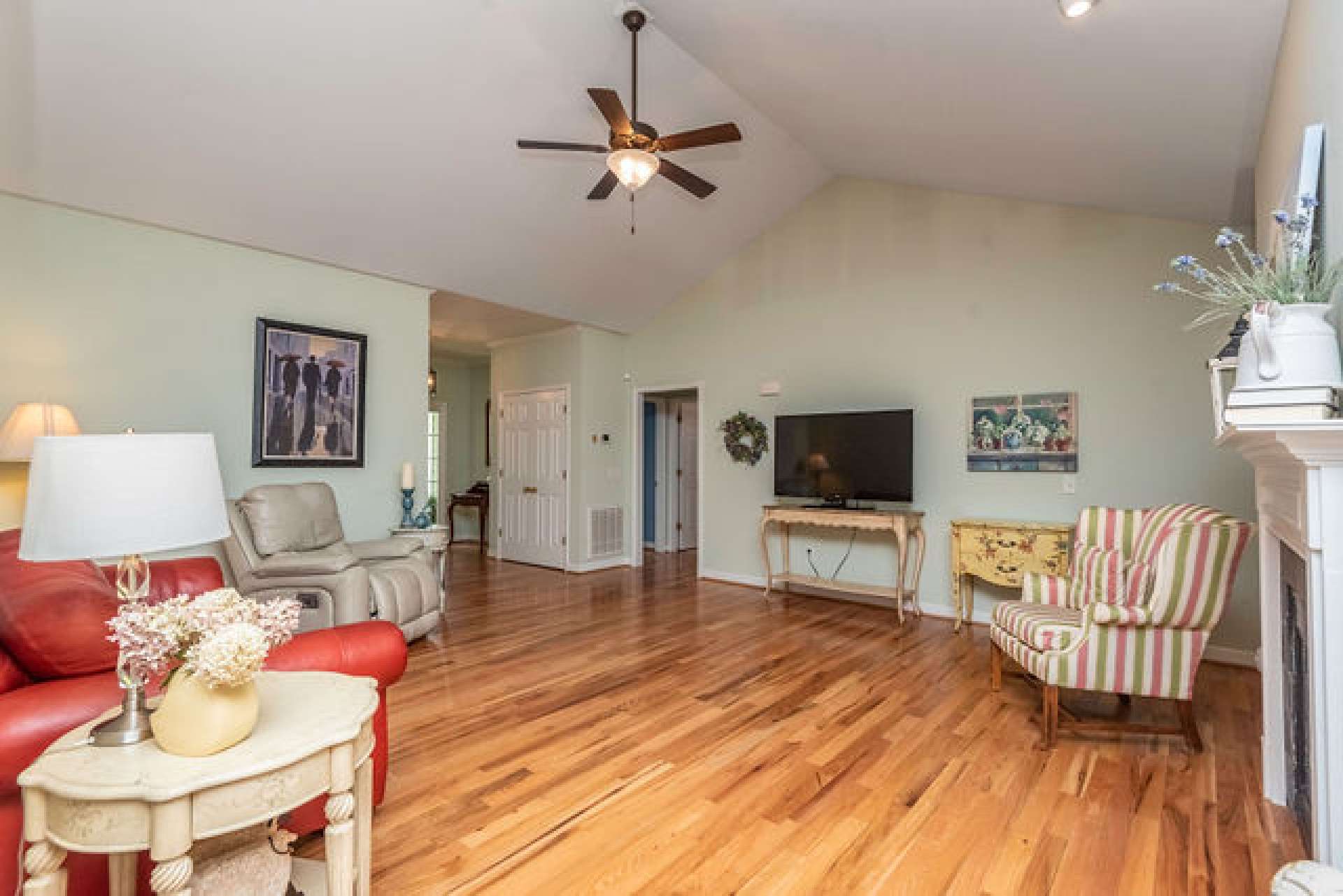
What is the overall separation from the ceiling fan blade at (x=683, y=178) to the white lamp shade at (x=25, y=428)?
341cm

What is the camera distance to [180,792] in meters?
1.14

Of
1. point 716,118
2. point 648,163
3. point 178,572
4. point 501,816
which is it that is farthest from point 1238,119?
point 178,572

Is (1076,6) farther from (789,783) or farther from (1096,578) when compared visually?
(789,783)

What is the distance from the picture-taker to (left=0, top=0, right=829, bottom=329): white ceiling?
296cm

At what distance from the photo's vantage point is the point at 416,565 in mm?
4258

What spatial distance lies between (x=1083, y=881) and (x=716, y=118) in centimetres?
451

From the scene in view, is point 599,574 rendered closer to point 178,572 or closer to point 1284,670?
point 178,572

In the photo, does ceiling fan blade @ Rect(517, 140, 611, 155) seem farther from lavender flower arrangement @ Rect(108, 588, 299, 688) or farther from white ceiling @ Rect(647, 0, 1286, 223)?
lavender flower arrangement @ Rect(108, 588, 299, 688)

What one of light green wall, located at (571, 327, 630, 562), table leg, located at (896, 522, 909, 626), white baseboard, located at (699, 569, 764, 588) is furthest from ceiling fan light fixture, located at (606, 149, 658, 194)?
white baseboard, located at (699, 569, 764, 588)

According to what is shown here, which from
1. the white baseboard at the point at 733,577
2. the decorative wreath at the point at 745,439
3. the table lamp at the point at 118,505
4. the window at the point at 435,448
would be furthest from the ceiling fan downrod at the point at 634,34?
the window at the point at 435,448

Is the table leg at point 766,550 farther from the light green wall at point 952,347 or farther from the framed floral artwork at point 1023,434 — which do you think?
the framed floral artwork at point 1023,434

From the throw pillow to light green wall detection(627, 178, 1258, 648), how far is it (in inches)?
52.7

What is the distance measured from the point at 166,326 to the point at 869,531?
5255 mm

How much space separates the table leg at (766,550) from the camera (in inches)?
220
